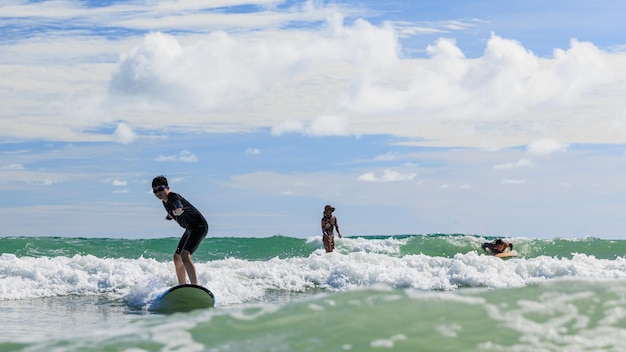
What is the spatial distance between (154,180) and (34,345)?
620 cm

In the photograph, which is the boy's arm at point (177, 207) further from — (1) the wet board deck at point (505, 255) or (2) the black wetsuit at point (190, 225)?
(1) the wet board deck at point (505, 255)

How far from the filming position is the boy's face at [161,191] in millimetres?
13734

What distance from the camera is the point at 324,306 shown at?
8.05 meters

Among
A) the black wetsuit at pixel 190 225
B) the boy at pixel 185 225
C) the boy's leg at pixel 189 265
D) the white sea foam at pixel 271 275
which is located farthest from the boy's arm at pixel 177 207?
the white sea foam at pixel 271 275

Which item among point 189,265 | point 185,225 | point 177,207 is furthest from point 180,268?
point 177,207

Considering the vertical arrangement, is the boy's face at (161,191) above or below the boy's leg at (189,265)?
above

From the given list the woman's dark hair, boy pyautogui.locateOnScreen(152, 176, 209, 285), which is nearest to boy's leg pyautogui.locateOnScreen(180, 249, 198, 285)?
boy pyautogui.locateOnScreen(152, 176, 209, 285)

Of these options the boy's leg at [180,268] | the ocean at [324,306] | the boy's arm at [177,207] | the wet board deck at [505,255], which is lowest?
the ocean at [324,306]

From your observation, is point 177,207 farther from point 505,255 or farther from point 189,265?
point 505,255

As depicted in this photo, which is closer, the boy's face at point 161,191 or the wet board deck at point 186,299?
the boy's face at point 161,191

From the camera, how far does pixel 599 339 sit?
23.1 feet

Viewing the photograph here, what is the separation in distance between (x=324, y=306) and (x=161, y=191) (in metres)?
6.37

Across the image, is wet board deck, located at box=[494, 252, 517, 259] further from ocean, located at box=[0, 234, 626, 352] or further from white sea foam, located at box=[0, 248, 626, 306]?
white sea foam, located at box=[0, 248, 626, 306]

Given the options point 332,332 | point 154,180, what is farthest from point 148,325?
point 154,180
